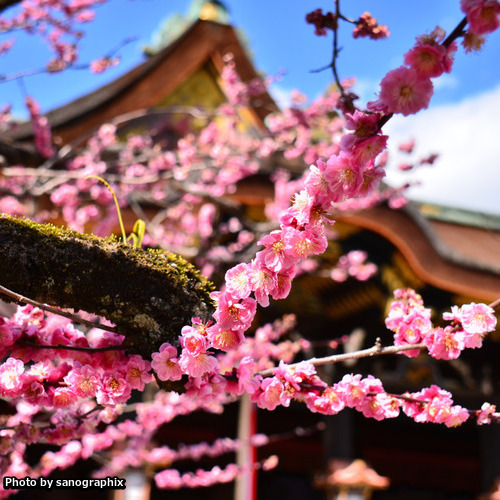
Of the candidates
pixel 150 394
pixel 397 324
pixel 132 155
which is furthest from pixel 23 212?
pixel 397 324

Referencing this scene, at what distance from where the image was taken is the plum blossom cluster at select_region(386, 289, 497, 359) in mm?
1990

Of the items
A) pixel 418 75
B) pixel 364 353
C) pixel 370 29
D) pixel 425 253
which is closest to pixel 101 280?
pixel 364 353

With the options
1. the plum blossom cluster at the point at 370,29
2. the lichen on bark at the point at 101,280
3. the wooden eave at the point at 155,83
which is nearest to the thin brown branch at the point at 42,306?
the lichen on bark at the point at 101,280

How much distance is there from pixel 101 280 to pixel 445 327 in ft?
3.95

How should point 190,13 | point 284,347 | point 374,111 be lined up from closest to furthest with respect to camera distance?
point 374,111 < point 284,347 < point 190,13

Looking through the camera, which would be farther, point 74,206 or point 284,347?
point 74,206

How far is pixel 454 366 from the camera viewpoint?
738 centimetres

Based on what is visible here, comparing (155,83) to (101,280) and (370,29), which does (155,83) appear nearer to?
(370,29)

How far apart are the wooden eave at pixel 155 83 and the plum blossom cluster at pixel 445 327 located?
5.12 meters

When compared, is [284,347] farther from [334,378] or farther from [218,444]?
[218,444]

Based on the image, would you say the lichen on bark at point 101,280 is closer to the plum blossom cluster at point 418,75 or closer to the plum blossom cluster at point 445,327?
the plum blossom cluster at point 445,327

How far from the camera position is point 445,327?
208cm

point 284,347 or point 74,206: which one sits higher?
point 74,206

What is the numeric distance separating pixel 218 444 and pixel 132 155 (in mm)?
3548
